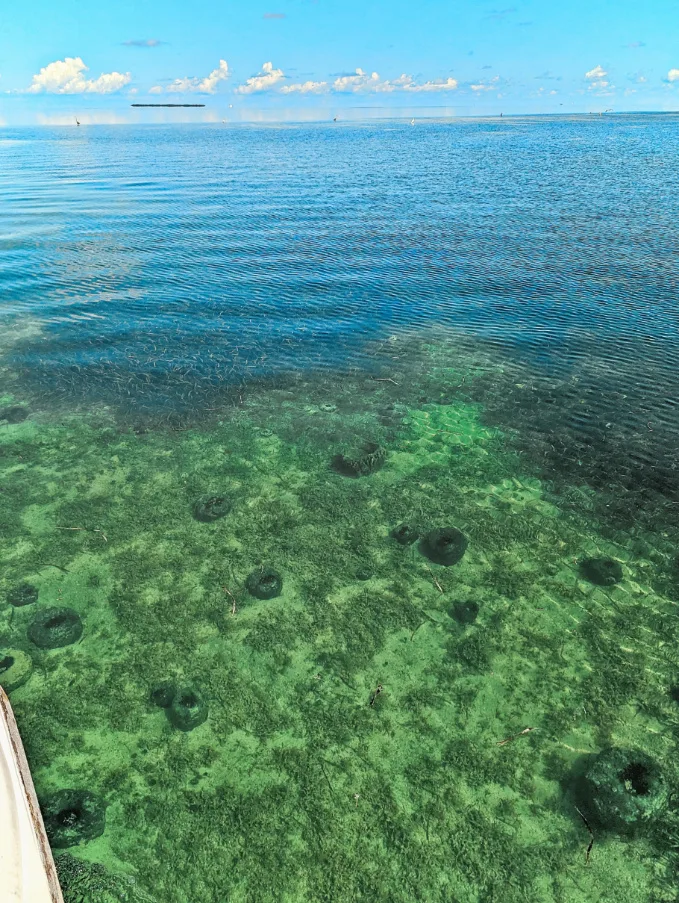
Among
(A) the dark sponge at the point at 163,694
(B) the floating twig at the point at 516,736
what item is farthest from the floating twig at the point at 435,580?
(A) the dark sponge at the point at 163,694

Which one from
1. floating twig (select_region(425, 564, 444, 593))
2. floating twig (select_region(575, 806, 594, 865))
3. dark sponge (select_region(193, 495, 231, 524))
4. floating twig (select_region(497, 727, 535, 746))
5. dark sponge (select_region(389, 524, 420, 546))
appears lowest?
floating twig (select_region(575, 806, 594, 865))

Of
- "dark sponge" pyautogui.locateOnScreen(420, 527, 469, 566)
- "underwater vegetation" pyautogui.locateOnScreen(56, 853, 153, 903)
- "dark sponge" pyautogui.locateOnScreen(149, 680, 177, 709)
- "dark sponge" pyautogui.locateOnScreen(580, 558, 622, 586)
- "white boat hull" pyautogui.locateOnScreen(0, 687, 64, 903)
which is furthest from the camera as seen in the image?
"dark sponge" pyautogui.locateOnScreen(420, 527, 469, 566)

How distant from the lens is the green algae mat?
5.66 metres

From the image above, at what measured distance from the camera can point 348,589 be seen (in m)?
8.98

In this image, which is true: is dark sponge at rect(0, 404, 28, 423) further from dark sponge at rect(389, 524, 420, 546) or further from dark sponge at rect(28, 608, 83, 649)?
dark sponge at rect(389, 524, 420, 546)

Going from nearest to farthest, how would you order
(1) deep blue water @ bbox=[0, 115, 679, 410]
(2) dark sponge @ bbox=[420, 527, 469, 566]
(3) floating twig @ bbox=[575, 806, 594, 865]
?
(3) floating twig @ bbox=[575, 806, 594, 865]
(2) dark sponge @ bbox=[420, 527, 469, 566]
(1) deep blue water @ bbox=[0, 115, 679, 410]

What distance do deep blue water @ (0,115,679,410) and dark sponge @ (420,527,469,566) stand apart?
27.7 ft

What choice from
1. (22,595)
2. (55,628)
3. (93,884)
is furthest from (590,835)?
(22,595)

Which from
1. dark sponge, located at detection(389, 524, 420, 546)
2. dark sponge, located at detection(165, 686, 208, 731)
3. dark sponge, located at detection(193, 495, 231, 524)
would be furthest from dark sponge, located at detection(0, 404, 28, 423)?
dark sponge, located at detection(389, 524, 420, 546)

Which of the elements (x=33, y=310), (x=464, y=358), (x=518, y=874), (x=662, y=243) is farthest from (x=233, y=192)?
(x=518, y=874)

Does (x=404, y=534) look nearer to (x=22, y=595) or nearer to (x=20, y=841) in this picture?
(x=22, y=595)

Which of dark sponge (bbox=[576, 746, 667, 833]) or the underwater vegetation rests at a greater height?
the underwater vegetation

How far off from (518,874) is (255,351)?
50.2ft

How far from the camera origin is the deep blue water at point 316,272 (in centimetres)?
1750
